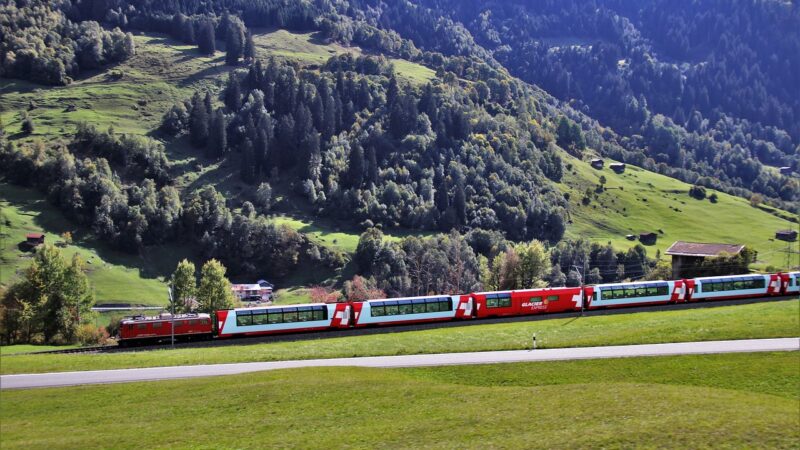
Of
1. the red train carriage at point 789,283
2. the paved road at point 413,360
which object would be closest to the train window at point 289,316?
the paved road at point 413,360

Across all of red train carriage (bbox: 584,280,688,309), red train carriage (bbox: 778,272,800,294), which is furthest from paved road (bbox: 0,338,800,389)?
red train carriage (bbox: 778,272,800,294)

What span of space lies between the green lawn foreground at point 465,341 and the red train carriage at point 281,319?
6.63 m

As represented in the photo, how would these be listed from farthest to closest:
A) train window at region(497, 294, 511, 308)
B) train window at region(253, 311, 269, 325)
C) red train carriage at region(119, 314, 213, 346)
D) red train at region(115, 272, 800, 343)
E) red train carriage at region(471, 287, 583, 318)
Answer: train window at region(497, 294, 511, 308) < red train carriage at region(471, 287, 583, 318) < train window at region(253, 311, 269, 325) < red train at region(115, 272, 800, 343) < red train carriage at region(119, 314, 213, 346)

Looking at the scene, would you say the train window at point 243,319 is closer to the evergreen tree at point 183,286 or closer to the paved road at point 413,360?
the paved road at point 413,360

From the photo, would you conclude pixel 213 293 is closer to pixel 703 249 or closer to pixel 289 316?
pixel 289 316

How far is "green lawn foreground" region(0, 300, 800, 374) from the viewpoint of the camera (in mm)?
54938

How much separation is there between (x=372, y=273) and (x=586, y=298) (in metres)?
103

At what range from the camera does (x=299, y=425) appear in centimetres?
3612

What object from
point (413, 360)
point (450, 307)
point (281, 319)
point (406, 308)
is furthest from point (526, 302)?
point (413, 360)

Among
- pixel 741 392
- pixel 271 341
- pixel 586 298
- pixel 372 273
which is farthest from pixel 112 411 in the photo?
pixel 372 273

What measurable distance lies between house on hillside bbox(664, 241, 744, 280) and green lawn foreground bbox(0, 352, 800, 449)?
3162 inches

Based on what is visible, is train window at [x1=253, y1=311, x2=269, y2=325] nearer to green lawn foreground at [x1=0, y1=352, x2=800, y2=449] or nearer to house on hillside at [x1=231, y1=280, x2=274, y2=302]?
green lawn foreground at [x1=0, y1=352, x2=800, y2=449]

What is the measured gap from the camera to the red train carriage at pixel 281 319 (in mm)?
70250

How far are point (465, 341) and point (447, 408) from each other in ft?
69.9
